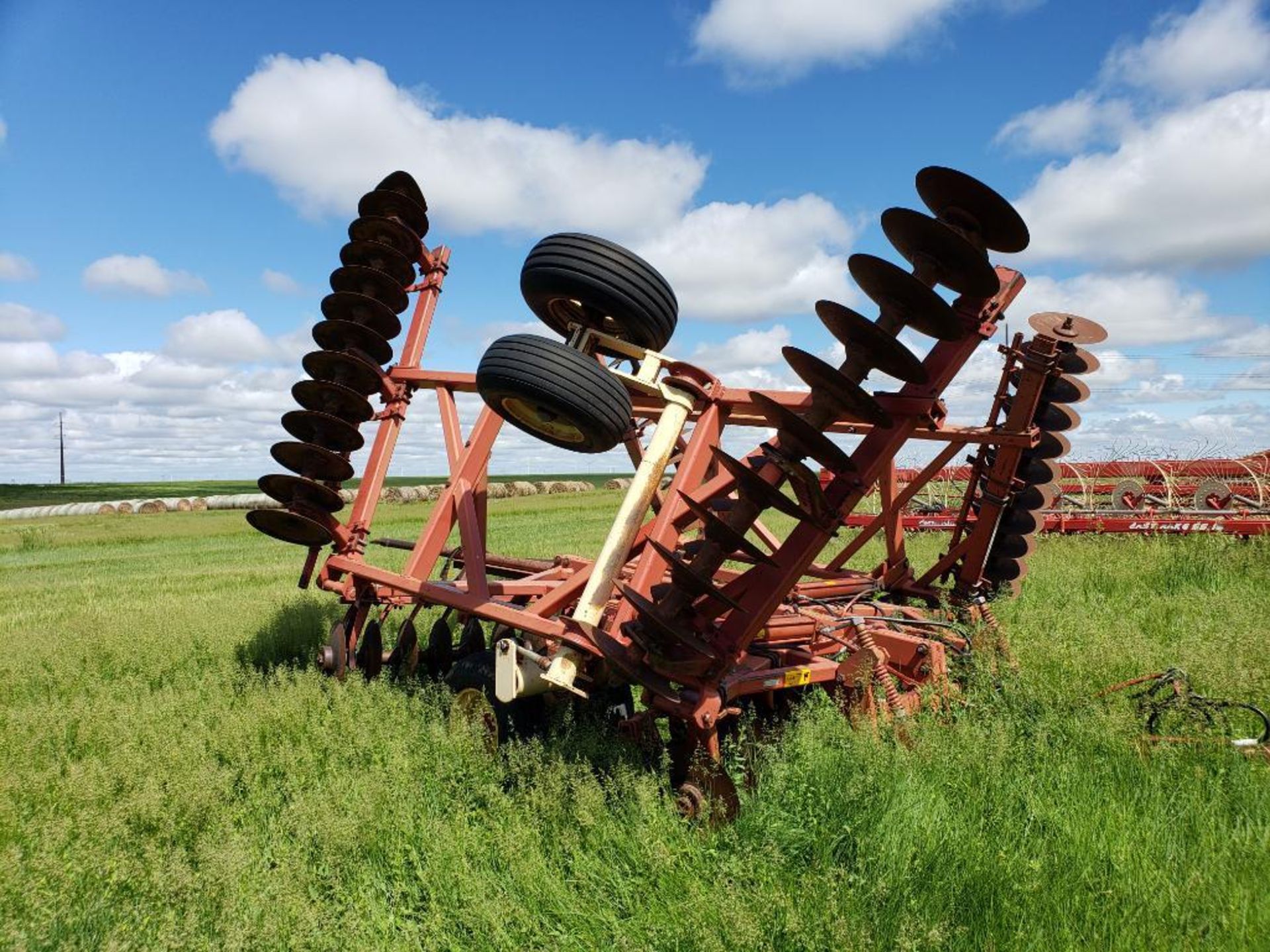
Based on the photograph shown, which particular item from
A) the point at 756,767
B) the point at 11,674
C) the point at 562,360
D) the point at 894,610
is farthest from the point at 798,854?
the point at 11,674

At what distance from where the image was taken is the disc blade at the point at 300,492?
655cm

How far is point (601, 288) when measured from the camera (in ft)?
15.4

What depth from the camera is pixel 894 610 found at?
20.4ft

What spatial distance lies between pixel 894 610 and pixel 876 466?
9.04 feet

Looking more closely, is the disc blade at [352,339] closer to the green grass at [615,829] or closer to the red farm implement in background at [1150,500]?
the green grass at [615,829]

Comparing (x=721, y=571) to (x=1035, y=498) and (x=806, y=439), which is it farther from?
(x=806, y=439)

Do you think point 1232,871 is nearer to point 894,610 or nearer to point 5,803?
point 894,610

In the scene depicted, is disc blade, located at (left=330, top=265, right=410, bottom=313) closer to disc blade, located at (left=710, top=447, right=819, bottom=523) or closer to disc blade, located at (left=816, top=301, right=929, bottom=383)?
disc blade, located at (left=710, top=447, right=819, bottom=523)

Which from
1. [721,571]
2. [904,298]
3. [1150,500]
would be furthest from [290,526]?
[1150,500]

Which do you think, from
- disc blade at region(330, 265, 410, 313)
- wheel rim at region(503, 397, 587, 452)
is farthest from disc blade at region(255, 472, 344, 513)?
wheel rim at region(503, 397, 587, 452)

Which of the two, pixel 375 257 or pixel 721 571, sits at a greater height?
pixel 375 257

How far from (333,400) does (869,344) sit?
4.72 metres

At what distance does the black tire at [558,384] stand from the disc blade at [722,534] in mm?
618

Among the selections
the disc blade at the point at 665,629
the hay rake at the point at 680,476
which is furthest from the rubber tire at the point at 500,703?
the disc blade at the point at 665,629
